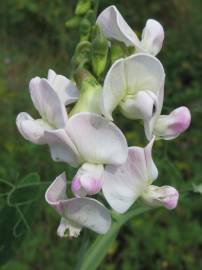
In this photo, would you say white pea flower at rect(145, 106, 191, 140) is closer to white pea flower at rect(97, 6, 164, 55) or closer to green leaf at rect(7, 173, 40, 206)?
white pea flower at rect(97, 6, 164, 55)

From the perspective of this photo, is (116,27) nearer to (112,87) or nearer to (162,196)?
(112,87)

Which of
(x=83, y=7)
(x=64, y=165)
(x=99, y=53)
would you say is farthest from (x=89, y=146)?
(x=64, y=165)

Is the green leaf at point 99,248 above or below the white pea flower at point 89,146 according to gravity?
below

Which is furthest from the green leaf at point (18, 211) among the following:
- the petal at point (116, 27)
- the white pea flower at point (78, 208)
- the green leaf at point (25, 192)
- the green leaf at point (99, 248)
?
the petal at point (116, 27)

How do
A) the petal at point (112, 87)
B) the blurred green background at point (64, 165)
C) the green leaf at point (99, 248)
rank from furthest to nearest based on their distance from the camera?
the blurred green background at point (64, 165)
the green leaf at point (99, 248)
the petal at point (112, 87)

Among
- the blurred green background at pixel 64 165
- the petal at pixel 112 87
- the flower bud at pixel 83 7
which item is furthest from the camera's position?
the blurred green background at pixel 64 165

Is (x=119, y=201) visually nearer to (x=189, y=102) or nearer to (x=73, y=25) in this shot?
(x=73, y=25)

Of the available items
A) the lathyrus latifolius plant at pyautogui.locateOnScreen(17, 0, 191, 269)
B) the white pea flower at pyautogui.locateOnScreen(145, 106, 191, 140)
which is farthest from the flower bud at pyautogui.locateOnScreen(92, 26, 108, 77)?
the white pea flower at pyautogui.locateOnScreen(145, 106, 191, 140)

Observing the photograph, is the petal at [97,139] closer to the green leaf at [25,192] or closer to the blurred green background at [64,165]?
the blurred green background at [64,165]
